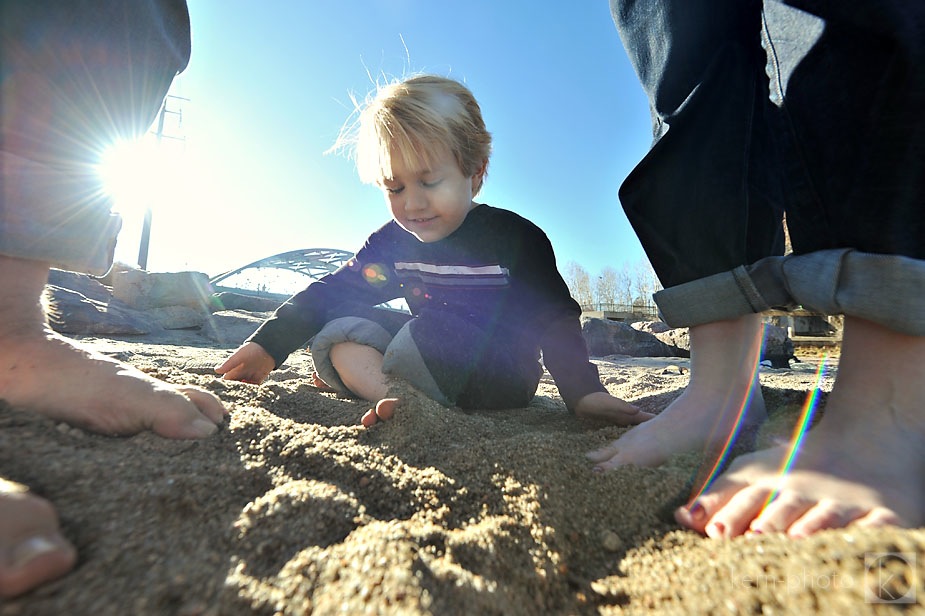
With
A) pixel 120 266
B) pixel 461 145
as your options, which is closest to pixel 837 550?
pixel 461 145

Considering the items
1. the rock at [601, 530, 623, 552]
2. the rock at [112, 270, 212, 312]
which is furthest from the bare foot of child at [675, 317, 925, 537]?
the rock at [112, 270, 212, 312]

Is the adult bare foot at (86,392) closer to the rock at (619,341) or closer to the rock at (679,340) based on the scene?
the rock at (619,341)

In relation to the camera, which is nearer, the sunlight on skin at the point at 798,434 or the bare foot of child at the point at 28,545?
the bare foot of child at the point at 28,545

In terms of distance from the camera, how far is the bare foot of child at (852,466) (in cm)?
64

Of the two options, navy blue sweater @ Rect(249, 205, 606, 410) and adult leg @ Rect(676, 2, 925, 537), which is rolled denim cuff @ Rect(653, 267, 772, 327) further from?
navy blue sweater @ Rect(249, 205, 606, 410)

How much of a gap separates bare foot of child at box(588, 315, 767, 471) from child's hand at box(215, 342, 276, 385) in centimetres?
136

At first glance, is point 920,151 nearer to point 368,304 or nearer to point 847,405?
point 847,405

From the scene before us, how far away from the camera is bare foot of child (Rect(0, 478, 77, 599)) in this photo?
43 centimetres

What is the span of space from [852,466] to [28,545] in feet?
3.77

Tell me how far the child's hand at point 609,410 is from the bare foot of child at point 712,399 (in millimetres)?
275

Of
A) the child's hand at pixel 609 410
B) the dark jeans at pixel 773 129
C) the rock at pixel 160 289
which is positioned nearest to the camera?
the dark jeans at pixel 773 129

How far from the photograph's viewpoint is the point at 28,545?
18.0 inches

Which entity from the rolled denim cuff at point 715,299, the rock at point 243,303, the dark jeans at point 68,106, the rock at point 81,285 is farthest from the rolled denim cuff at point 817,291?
the rock at point 243,303

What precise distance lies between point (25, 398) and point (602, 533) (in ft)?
3.57
